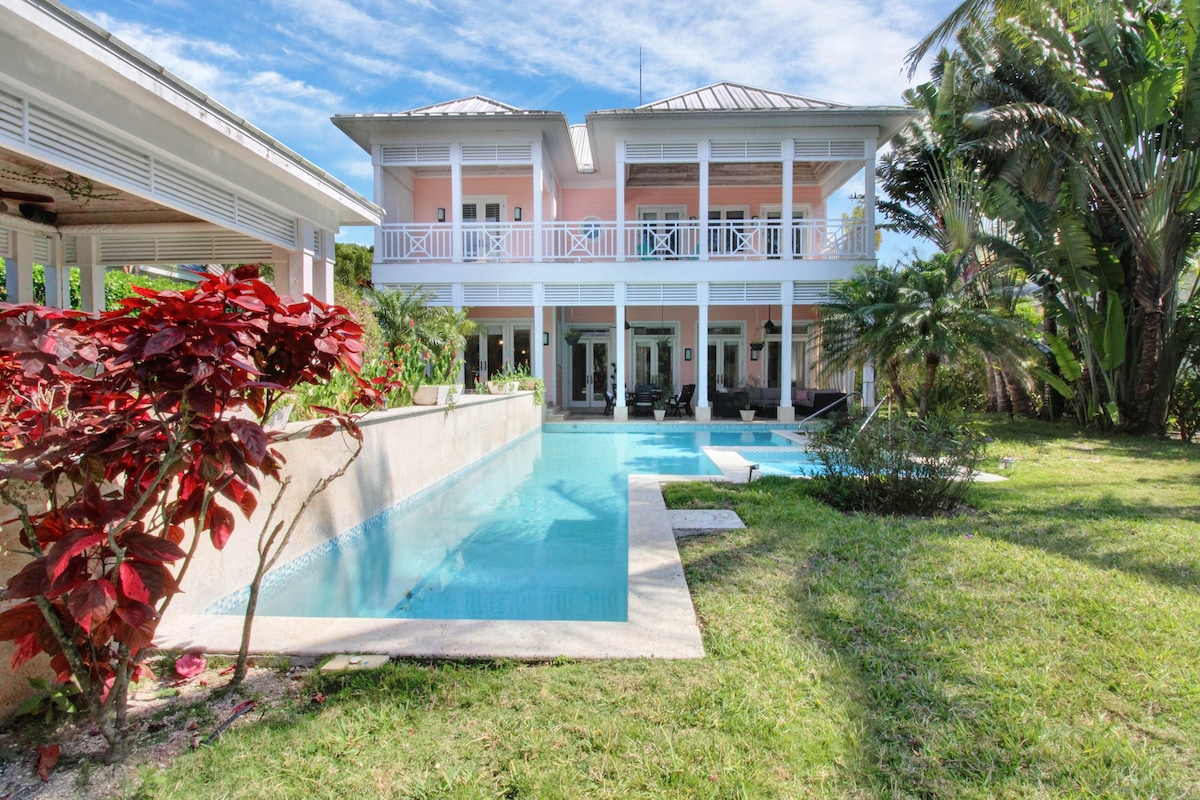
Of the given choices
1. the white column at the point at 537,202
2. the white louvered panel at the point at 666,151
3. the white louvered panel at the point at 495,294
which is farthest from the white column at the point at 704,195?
the white louvered panel at the point at 495,294

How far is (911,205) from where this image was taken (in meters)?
19.4

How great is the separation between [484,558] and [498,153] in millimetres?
12818

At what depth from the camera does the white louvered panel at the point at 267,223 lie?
20.4ft

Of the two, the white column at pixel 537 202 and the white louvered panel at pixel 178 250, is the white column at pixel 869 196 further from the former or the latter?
the white louvered panel at pixel 178 250

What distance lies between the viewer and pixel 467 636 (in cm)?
318

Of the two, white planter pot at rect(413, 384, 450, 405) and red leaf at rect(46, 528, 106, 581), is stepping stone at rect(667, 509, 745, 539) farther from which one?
red leaf at rect(46, 528, 106, 581)

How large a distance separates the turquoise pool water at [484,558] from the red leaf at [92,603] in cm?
260

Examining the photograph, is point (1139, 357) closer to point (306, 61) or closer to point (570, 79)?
point (306, 61)

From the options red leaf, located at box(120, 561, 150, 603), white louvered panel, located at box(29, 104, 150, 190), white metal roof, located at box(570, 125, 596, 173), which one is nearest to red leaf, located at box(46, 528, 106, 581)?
red leaf, located at box(120, 561, 150, 603)

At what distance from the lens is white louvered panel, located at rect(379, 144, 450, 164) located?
1603cm

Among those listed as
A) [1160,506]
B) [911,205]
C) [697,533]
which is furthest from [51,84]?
[911,205]

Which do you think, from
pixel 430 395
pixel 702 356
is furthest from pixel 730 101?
pixel 430 395

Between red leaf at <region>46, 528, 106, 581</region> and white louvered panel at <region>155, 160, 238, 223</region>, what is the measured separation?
422 centimetres

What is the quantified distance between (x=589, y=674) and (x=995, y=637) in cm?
201
